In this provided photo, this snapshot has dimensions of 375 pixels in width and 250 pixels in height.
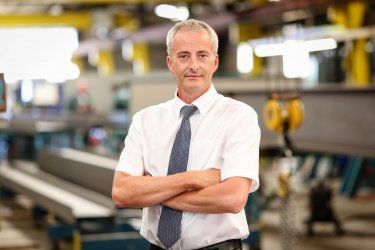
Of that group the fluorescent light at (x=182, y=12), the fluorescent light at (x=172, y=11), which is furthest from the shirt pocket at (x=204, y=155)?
the fluorescent light at (x=172, y=11)

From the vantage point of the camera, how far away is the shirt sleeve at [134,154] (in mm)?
2457

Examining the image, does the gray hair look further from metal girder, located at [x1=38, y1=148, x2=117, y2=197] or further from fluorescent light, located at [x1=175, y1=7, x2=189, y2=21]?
fluorescent light, located at [x1=175, y1=7, x2=189, y2=21]

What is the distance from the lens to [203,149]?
7.82 ft

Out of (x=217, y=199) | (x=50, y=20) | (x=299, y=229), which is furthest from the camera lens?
(x=50, y=20)

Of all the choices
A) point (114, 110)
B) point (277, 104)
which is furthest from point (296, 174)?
point (277, 104)

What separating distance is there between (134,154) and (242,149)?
38 centimetres

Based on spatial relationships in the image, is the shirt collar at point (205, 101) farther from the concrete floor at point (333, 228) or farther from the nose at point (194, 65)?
the concrete floor at point (333, 228)

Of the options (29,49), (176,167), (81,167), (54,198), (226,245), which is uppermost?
(29,49)

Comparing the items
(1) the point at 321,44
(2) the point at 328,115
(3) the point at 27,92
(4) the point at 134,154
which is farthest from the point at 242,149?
(3) the point at 27,92

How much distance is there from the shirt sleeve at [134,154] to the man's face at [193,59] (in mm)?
244

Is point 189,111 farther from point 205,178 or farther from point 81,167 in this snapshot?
point 81,167

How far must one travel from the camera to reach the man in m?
2.31

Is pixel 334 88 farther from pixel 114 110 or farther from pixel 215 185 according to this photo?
pixel 114 110

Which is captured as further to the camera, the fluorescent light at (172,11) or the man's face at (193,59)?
the fluorescent light at (172,11)
